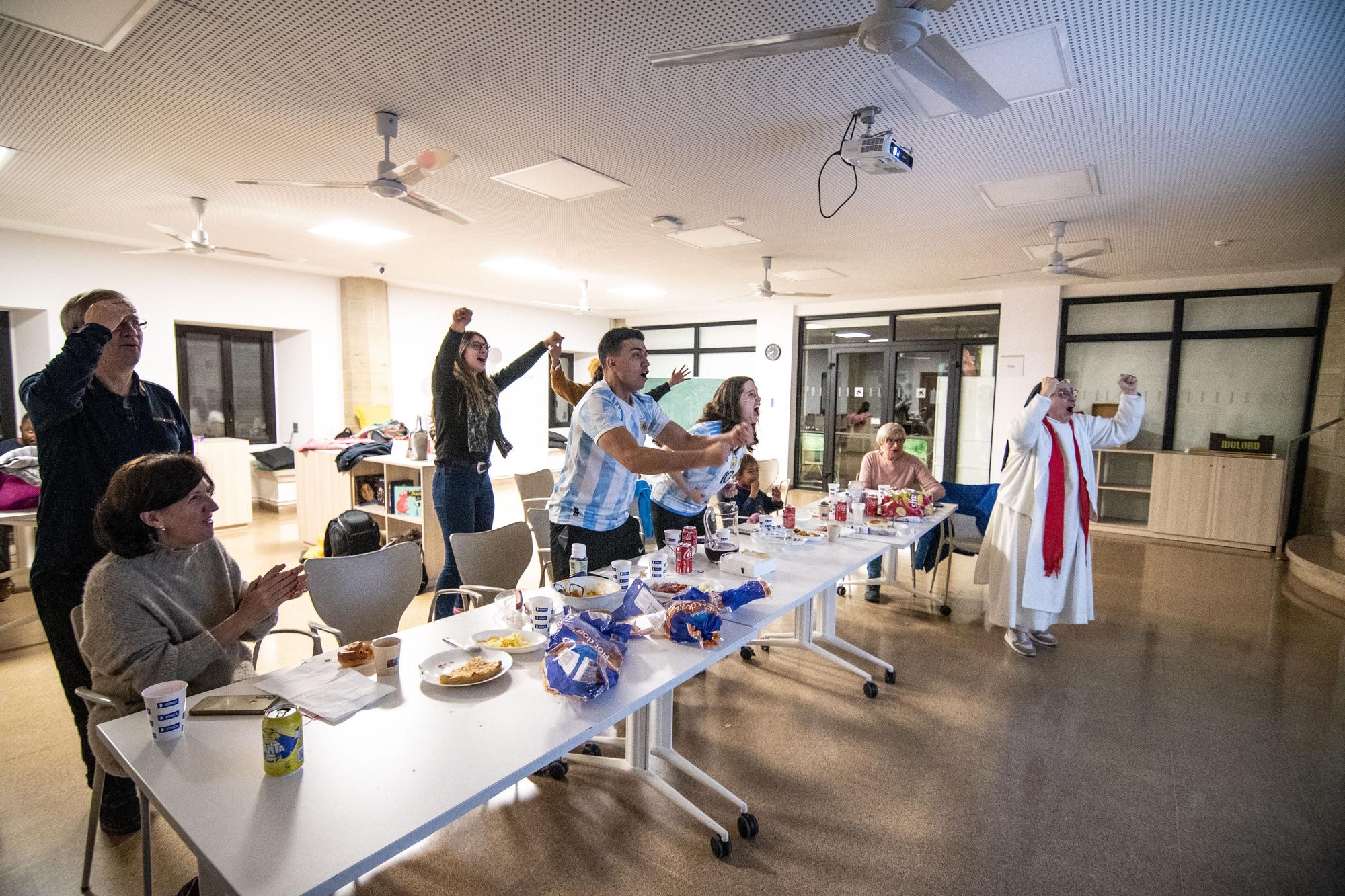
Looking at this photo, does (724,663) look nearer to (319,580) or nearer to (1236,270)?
(319,580)

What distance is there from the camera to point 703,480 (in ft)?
11.3

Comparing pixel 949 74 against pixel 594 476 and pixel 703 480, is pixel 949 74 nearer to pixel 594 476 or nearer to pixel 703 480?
pixel 594 476

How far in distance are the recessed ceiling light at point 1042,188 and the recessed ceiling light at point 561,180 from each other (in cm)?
235

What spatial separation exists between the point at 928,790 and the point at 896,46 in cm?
252

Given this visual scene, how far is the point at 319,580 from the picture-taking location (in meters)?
2.24

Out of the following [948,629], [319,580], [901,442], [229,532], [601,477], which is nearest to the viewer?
[319,580]

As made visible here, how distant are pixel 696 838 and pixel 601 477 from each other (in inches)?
50.1

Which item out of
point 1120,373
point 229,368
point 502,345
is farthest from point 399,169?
point 1120,373

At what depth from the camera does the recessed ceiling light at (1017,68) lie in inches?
97.4

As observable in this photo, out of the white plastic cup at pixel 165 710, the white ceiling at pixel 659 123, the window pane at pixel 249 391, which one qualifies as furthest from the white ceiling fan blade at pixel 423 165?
the window pane at pixel 249 391

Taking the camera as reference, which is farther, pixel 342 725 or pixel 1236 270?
pixel 1236 270

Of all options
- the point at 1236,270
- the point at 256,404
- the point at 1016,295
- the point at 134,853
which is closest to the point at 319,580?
the point at 134,853

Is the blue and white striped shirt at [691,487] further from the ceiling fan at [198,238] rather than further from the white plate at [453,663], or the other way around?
the ceiling fan at [198,238]

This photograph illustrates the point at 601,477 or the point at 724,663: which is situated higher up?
the point at 601,477
